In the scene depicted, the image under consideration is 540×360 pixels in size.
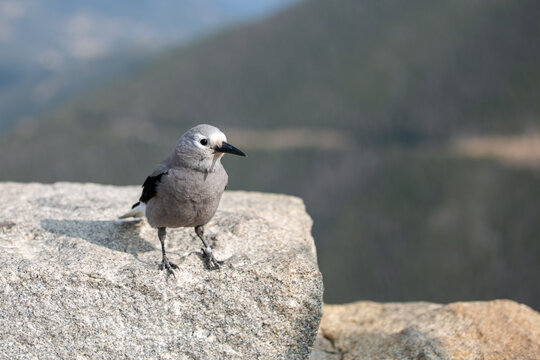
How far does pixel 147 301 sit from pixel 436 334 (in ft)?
18.6

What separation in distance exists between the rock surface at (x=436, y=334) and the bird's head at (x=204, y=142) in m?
4.72

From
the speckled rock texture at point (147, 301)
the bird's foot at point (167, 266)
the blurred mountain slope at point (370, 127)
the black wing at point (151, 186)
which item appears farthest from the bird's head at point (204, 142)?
the blurred mountain slope at point (370, 127)

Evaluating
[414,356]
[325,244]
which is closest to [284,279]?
[414,356]

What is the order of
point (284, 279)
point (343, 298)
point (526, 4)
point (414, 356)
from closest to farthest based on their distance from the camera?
point (284, 279) < point (414, 356) < point (343, 298) < point (526, 4)

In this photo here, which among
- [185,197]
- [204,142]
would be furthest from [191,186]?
[204,142]

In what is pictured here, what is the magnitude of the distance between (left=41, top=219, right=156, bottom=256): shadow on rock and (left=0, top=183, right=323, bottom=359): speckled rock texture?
0.16 ft

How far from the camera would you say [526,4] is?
138 m

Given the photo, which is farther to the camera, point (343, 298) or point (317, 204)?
point (317, 204)

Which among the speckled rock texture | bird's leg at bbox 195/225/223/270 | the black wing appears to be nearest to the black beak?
the black wing

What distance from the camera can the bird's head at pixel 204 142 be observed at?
27.1ft

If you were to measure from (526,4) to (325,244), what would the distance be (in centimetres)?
9578

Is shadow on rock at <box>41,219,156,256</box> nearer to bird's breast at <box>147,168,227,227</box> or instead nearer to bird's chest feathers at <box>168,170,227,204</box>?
bird's breast at <box>147,168,227,227</box>

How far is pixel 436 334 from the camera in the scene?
9656 millimetres

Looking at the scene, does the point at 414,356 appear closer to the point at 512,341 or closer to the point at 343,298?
the point at 512,341
